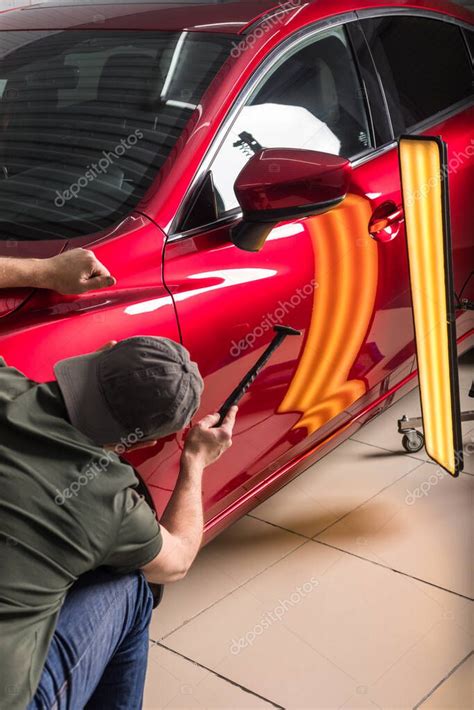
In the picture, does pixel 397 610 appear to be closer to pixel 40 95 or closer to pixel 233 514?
pixel 233 514

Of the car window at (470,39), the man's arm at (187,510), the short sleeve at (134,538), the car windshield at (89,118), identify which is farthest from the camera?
the car window at (470,39)

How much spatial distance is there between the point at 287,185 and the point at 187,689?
1141mm

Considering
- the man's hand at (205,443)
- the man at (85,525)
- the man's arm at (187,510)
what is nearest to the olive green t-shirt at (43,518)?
the man at (85,525)

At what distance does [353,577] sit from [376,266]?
0.83 metres

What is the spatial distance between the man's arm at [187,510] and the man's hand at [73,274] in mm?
350

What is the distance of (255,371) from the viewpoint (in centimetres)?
198

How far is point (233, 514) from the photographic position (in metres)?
2.26

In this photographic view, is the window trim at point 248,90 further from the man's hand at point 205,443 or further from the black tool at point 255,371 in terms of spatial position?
the man's hand at point 205,443

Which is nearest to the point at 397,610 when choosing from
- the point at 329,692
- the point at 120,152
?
the point at 329,692

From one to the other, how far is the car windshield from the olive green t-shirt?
71 centimetres

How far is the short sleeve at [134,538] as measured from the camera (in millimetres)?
1405

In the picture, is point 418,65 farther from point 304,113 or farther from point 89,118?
point 89,118

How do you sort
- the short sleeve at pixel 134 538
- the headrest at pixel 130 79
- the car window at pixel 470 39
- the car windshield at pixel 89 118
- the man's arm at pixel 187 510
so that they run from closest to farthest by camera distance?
1. the short sleeve at pixel 134 538
2. the man's arm at pixel 187 510
3. the car windshield at pixel 89 118
4. the headrest at pixel 130 79
5. the car window at pixel 470 39

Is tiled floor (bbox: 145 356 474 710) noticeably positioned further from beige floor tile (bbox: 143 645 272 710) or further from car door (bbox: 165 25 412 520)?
car door (bbox: 165 25 412 520)
